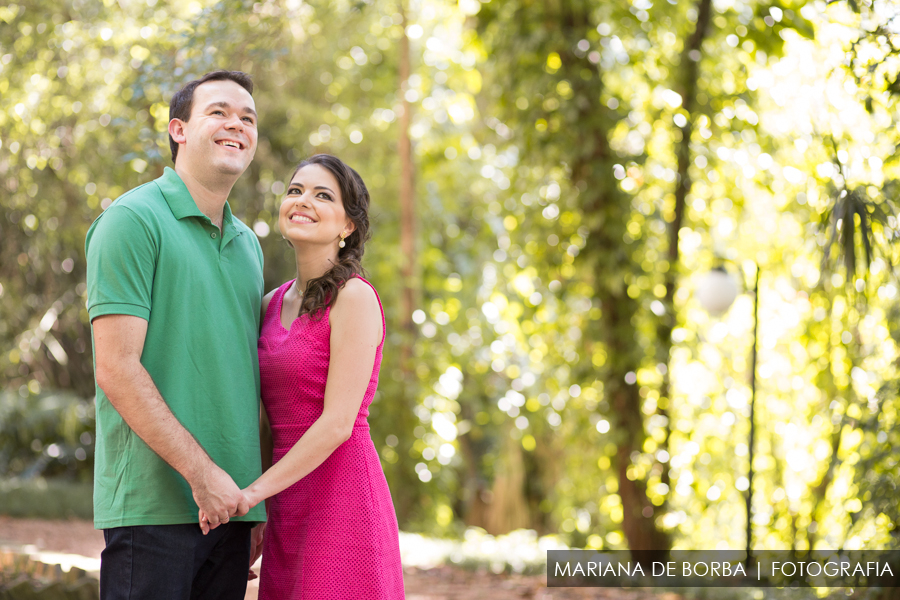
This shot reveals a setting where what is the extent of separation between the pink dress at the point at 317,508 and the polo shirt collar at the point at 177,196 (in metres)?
0.34

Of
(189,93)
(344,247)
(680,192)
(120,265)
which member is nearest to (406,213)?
(680,192)

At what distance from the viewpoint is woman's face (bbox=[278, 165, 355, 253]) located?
71.7 inches

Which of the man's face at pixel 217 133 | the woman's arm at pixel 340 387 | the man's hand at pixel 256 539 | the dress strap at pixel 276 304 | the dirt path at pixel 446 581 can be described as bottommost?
the dirt path at pixel 446 581

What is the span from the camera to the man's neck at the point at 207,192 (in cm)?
175

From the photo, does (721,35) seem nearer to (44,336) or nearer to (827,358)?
(827,358)

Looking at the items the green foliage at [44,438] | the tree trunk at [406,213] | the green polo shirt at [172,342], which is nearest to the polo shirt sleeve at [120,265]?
the green polo shirt at [172,342]

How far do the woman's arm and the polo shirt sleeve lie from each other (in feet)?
1.35

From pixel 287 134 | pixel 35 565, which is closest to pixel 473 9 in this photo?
pixel 287 134

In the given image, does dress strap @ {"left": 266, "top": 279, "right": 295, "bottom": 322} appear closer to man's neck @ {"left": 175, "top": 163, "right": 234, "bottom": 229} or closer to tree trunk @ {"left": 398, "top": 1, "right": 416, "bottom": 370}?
man's neck @ {"left": 175, "top": 163, "right": 234, "bottom": 229}

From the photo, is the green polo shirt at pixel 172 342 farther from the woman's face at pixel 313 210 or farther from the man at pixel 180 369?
the woman's face at pixel 313 210

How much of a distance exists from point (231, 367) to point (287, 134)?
263 inches

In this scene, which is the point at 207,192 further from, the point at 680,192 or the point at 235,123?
the point at 680,192

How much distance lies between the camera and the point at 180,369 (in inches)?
62.1

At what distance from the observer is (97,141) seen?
633cm
